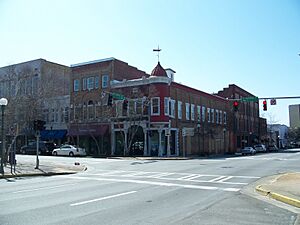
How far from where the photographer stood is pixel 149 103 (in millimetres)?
42719

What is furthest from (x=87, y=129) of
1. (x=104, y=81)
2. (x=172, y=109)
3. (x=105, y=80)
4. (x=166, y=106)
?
(x=172, y=109)

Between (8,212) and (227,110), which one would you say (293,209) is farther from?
(227,110)

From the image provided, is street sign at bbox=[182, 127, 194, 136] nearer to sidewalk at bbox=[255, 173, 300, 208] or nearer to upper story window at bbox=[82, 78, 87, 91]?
upper story window at bbox=[82, 78, 87, 91]

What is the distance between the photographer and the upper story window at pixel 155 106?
140 feet

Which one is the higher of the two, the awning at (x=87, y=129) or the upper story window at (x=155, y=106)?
the upper story window at (x=155, y=106)

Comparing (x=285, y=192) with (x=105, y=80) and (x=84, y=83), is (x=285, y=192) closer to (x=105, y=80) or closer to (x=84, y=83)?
(x=105, y=80)

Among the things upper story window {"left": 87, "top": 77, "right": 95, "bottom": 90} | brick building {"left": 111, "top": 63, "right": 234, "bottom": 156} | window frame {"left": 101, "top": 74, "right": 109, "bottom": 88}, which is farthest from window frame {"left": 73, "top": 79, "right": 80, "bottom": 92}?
brick building {"left": 111, "top": 63, "right": 234, "bottom": 156}

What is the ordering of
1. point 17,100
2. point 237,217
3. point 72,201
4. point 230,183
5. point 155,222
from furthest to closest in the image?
point 17,100, point 230,183, point 72,201, point 237,217, point 155,222

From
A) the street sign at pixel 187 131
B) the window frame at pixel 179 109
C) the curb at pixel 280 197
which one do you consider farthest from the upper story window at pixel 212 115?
the curb at pixel 280 197

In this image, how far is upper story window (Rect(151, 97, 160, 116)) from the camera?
140 feet

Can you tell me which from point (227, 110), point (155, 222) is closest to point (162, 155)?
point (227, 110)

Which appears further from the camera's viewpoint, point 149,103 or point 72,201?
point 149,103

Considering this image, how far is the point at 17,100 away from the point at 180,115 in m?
21.6

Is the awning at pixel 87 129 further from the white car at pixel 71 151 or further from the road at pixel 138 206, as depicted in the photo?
the road at pixel 138 206
